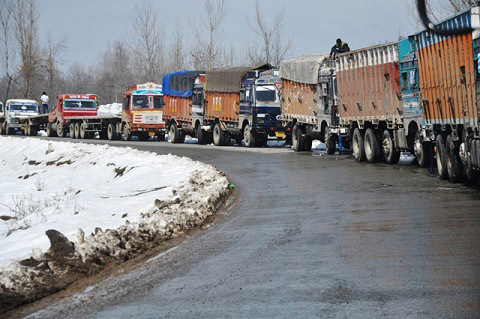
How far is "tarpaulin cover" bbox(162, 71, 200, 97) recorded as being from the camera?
39750 millimetres

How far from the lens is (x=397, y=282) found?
23.2 feet

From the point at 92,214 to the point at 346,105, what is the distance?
44.3 ft

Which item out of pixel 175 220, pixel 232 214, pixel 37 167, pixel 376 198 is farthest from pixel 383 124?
pixel 37 167

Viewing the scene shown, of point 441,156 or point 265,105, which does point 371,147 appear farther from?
point 265,105

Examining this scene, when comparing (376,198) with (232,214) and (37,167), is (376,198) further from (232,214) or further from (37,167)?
(37,167)

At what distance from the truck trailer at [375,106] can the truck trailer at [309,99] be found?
3.74 feet

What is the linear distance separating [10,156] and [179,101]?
28.9 ft

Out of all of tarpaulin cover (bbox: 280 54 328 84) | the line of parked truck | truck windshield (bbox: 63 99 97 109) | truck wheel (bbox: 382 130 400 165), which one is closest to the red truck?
truck windshield (bbox: 63 99 97 109)

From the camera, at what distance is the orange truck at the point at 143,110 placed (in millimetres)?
44031

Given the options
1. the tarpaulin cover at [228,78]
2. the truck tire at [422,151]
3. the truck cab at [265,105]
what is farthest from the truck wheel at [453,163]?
the tarpaulin cover at [228,78]

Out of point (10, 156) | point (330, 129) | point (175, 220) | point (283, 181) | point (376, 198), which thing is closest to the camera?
point (175, 220)

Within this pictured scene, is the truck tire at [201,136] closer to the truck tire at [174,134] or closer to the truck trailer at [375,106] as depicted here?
the truck tire at [174,134]

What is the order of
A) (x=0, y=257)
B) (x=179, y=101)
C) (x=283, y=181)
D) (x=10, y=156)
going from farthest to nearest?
(x=179, y=101)
(x=10, y=156)
(x=283, y=181)
(x=0, y=257)

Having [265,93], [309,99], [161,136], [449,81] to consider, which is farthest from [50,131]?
[449,81]
